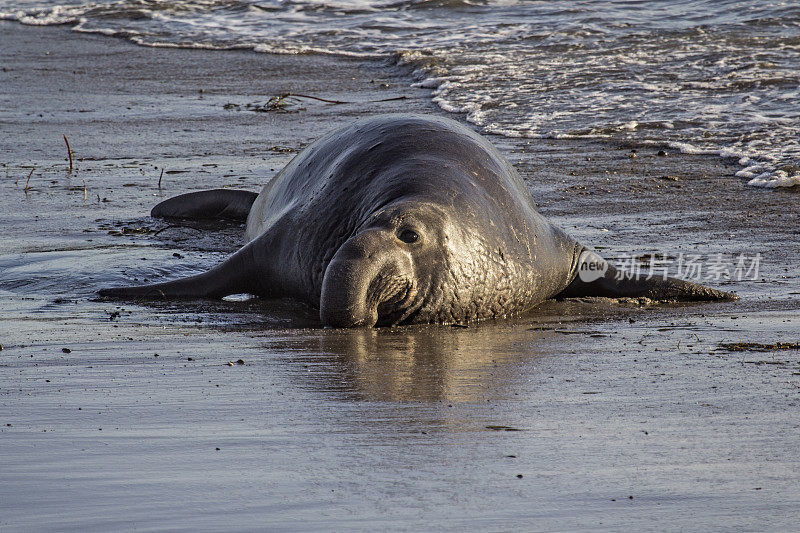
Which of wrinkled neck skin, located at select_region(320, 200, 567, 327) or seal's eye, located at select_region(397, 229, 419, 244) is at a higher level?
seal's eye, located at select_region(397, 229, 419, 244)

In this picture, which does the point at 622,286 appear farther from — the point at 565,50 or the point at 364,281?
the point at 565,50

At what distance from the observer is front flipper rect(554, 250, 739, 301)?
244 inches

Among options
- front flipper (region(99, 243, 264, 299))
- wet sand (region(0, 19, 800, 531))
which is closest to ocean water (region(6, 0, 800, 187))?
wet sand (region(0, 19, 800, 531))

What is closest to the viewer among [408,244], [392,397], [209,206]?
[392,397]

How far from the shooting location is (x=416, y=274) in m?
5.26

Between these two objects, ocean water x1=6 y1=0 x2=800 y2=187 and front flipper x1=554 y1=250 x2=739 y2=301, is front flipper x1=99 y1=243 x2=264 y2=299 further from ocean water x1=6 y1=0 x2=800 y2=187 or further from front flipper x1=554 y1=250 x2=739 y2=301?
ocean water x1=6 y1=0 x2=800 y2=187

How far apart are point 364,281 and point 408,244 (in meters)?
0.35

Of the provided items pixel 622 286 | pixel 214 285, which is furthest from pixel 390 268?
pixel 622 286

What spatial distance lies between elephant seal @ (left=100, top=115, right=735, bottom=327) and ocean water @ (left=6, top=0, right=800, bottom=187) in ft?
12.4

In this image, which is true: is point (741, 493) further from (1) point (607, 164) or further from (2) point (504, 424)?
(1) point (607, 164)

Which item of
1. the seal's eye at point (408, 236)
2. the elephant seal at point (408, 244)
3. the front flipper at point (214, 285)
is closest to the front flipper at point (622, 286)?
the elephant seal at point (408, 244)

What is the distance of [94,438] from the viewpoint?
11.1 ft

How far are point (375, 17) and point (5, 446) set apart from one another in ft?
67.9

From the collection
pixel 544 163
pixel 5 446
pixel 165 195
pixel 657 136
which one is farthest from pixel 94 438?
pixel 657 136
